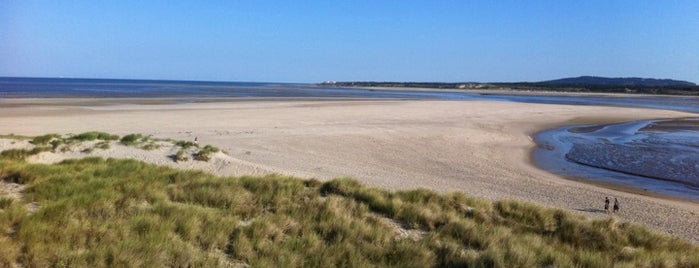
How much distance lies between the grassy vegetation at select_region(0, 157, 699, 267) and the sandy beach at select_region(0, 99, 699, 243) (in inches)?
118

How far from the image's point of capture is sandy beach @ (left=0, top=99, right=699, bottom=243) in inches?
484

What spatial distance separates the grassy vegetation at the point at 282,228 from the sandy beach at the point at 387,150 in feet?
9.83

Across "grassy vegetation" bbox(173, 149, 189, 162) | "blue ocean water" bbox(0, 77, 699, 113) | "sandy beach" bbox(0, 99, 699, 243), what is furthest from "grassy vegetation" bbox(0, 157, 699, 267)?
"blue ocean water" bbox(0, 77, 699, 113)

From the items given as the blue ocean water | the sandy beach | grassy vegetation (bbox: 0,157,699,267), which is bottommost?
the blue ocean water

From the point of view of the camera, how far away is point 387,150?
19.4 meters

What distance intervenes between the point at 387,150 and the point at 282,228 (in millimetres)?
12732

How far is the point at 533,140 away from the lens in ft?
80.7

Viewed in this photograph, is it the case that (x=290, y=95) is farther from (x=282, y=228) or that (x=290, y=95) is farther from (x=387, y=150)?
(x=282, y=228)

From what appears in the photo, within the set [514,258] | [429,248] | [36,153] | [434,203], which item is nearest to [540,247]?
[514,258]

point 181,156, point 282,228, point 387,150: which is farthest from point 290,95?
point 282,228

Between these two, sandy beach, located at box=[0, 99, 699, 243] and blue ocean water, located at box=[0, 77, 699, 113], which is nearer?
sandy beach, located at box=[0, 99, 699, 243]

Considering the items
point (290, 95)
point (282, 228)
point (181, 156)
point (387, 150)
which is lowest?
point (290, 95)

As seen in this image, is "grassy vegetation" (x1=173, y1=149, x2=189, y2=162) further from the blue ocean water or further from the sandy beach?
the blue ocean water

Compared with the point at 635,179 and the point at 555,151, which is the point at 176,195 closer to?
the point at 635,179
